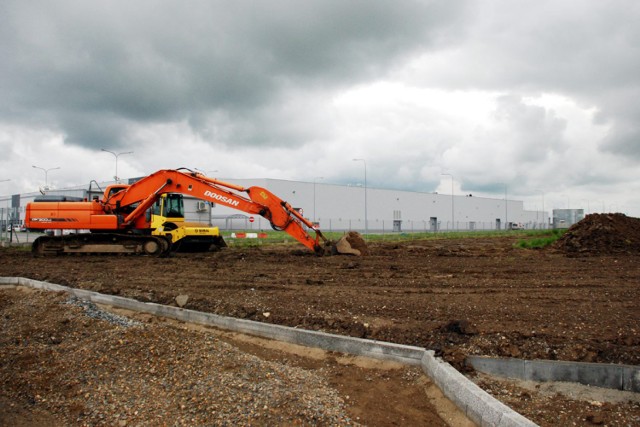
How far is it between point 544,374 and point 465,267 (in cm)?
850

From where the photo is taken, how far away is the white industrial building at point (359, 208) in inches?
2306

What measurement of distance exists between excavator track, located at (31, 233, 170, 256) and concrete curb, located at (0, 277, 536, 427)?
7641 mm

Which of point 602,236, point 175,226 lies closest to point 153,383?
point 175,226

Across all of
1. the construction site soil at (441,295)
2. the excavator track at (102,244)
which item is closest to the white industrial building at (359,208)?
the excavator track at (102,244)

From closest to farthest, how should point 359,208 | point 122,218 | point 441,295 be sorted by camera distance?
1. point 441,295
2. point 122,218
3. point 359,208

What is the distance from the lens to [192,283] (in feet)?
37.9

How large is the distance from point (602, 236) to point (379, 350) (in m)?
16.3

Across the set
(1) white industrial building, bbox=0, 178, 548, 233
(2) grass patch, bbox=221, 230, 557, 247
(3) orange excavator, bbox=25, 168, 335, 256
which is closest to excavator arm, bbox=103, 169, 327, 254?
(3) orange excavator, bbox=25, 168, 335, 256

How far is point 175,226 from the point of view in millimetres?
18141

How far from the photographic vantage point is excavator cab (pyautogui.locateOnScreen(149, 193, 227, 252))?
17.9 meters

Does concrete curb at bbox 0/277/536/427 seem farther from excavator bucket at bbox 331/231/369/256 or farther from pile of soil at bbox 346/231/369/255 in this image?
pile of soil at bbox 346/231/369/255

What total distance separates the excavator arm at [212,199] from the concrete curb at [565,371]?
10.7 m

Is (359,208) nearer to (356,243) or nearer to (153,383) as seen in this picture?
(356,243)

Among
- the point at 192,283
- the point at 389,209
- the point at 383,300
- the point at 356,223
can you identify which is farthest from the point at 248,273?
the point at 389,209
